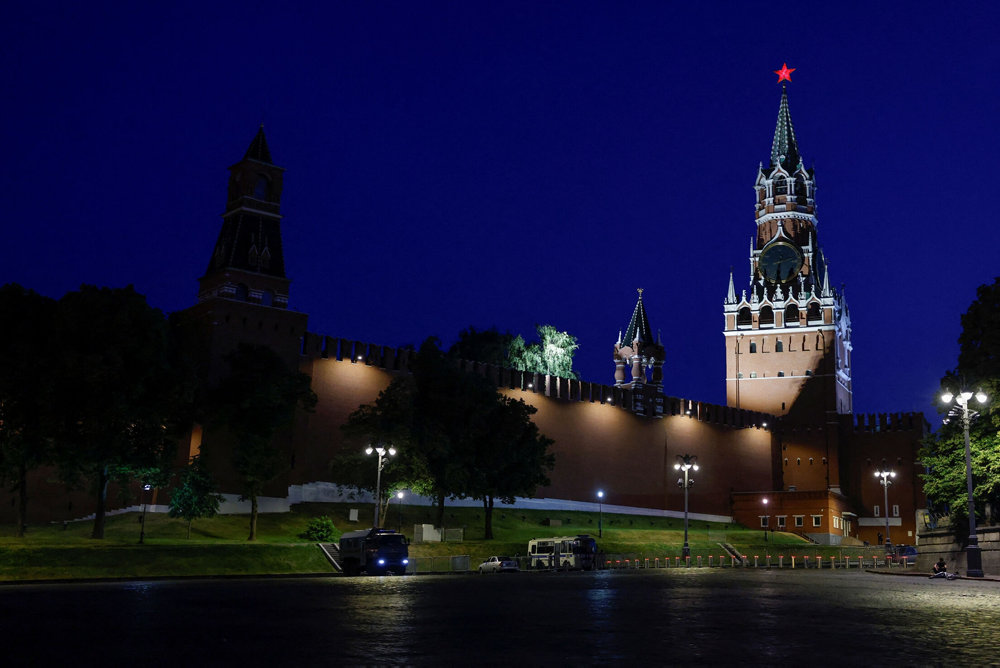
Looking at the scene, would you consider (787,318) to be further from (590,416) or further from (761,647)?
(761,647)

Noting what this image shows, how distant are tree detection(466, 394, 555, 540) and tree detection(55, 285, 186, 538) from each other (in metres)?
15.2

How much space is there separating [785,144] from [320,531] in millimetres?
66768

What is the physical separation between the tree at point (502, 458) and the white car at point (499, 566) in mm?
Result: 10486

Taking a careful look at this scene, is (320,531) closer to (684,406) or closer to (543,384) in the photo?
(543,384)

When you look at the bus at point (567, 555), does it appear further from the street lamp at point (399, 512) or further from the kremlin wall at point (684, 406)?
the kremlin wall at point (684, 406)

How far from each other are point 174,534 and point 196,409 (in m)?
5.32

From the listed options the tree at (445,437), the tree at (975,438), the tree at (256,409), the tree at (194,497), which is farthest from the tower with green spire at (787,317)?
the tree at (194,497)

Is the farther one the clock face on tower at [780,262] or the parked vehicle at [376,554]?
the clock face on tower at [780,262]

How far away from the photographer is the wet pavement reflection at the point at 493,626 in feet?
31.8

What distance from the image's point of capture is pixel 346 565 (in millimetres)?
32375

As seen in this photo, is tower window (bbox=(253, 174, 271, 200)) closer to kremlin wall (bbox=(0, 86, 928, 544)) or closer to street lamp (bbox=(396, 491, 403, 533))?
kremlin wall (bbox=(0, 86, 928, 544))

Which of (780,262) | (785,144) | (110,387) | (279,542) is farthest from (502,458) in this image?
(785,144)

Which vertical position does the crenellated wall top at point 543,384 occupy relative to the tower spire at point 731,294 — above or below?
below

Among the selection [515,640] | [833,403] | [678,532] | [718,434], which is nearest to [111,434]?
[515,640]
